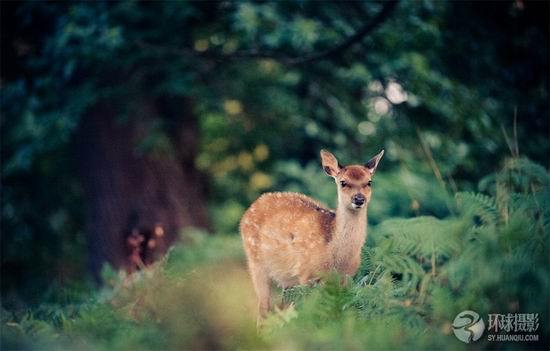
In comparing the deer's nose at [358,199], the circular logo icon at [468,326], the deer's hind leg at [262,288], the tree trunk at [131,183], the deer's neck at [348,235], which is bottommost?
the tree trunk at [131,183]

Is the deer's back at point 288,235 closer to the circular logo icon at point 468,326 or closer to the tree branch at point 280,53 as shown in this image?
the circular logo icon at point 468,326

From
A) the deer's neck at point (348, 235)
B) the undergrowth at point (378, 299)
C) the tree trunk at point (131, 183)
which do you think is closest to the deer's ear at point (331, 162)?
the deer's neck at point (348, 235)

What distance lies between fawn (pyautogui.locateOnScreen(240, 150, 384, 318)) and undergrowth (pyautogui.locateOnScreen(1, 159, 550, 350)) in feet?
0.45

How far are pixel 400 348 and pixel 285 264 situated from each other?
1.38m

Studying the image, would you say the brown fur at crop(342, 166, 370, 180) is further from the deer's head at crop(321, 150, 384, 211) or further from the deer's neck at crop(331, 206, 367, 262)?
the deer's neck at crop(331, 206, 367, 262)

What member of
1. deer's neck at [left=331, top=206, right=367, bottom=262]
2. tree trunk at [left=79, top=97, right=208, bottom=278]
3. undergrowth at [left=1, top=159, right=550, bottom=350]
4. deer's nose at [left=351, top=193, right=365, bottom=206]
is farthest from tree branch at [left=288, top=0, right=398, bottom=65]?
deer's nose at [left=351, top=193, right=365, bottom=206]

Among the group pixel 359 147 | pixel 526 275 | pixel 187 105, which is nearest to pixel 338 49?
pixel 359 147

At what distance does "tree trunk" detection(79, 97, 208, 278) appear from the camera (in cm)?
897

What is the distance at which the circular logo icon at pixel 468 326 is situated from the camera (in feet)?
11.8

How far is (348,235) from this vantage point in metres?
4.55

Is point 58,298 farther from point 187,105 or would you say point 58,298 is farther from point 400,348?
point 400,348

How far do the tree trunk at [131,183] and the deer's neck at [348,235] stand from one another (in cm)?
449

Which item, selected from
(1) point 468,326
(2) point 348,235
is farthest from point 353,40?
(1) point 468,326

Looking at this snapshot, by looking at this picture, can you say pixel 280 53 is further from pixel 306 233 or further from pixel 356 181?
pixel 356 181
